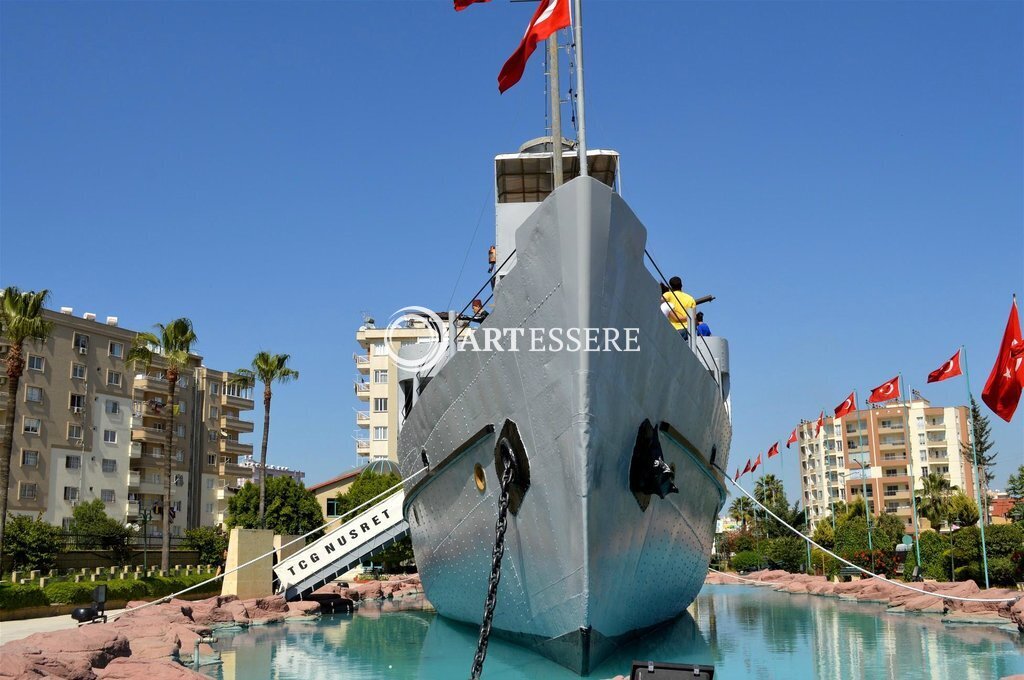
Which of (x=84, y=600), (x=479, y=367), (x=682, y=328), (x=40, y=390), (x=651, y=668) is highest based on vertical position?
(x=40, y=390)

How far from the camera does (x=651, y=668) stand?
225 inches

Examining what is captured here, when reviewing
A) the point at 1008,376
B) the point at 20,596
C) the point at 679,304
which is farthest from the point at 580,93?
the point at 20,596

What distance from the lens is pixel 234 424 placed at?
2237 inches

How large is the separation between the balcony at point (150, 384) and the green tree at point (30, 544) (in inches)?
753

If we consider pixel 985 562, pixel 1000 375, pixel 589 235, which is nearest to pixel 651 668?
pixel 589 235

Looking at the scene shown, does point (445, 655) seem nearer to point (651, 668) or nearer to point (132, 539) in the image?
point (651, 668)

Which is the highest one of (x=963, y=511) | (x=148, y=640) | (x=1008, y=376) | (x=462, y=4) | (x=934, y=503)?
(x=462, y=4)

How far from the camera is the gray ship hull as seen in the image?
29.5 feet

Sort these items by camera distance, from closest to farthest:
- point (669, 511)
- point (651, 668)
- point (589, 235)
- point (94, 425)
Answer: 1. point (651, 668)
2. point (589, 235)
3. point (669, 511)
4. point (94, 425)

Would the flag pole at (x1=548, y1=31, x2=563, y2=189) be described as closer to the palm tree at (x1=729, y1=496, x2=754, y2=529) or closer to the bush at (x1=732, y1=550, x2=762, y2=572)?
the bush at (x1=732, y1=550, x2=762, y2=572)

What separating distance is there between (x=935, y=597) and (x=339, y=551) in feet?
46.3

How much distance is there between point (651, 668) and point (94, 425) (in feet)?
149

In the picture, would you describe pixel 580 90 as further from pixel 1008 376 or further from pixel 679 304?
pixel 1008 376

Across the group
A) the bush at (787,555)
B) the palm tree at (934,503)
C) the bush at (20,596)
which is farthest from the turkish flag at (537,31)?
the palm tree at (934,503)
